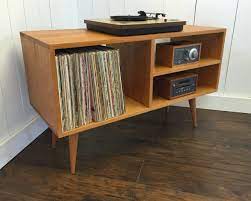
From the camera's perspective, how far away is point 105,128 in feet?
4.43

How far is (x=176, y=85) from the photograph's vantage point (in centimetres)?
114

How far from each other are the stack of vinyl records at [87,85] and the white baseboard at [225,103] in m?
0.80

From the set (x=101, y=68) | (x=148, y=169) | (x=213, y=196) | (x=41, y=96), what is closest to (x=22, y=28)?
(x=41, y=96)

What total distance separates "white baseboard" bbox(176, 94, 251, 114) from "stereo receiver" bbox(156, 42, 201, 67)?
50 centimetres

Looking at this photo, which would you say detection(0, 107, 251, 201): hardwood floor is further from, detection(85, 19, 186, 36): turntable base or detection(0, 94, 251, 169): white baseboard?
detection(85, 19, 186, 36): turntable base

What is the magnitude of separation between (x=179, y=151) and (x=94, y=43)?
64 centimetres

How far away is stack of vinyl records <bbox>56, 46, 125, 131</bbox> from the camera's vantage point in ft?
2.69

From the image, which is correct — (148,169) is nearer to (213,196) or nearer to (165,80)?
(213,196)

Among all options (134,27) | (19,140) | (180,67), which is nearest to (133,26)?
(134,27)

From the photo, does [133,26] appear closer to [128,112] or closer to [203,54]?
[128,112]

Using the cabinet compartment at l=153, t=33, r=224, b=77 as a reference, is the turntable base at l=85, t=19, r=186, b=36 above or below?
above

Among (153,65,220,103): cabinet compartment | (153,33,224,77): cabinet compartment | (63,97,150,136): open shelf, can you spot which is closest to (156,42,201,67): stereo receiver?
(153,33,224,77): cabinet compartment

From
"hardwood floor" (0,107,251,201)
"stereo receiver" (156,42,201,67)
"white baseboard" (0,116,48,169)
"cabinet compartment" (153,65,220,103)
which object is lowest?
"hardwood floor" (0,107,251,201)

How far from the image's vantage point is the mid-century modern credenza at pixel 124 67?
0.81m
